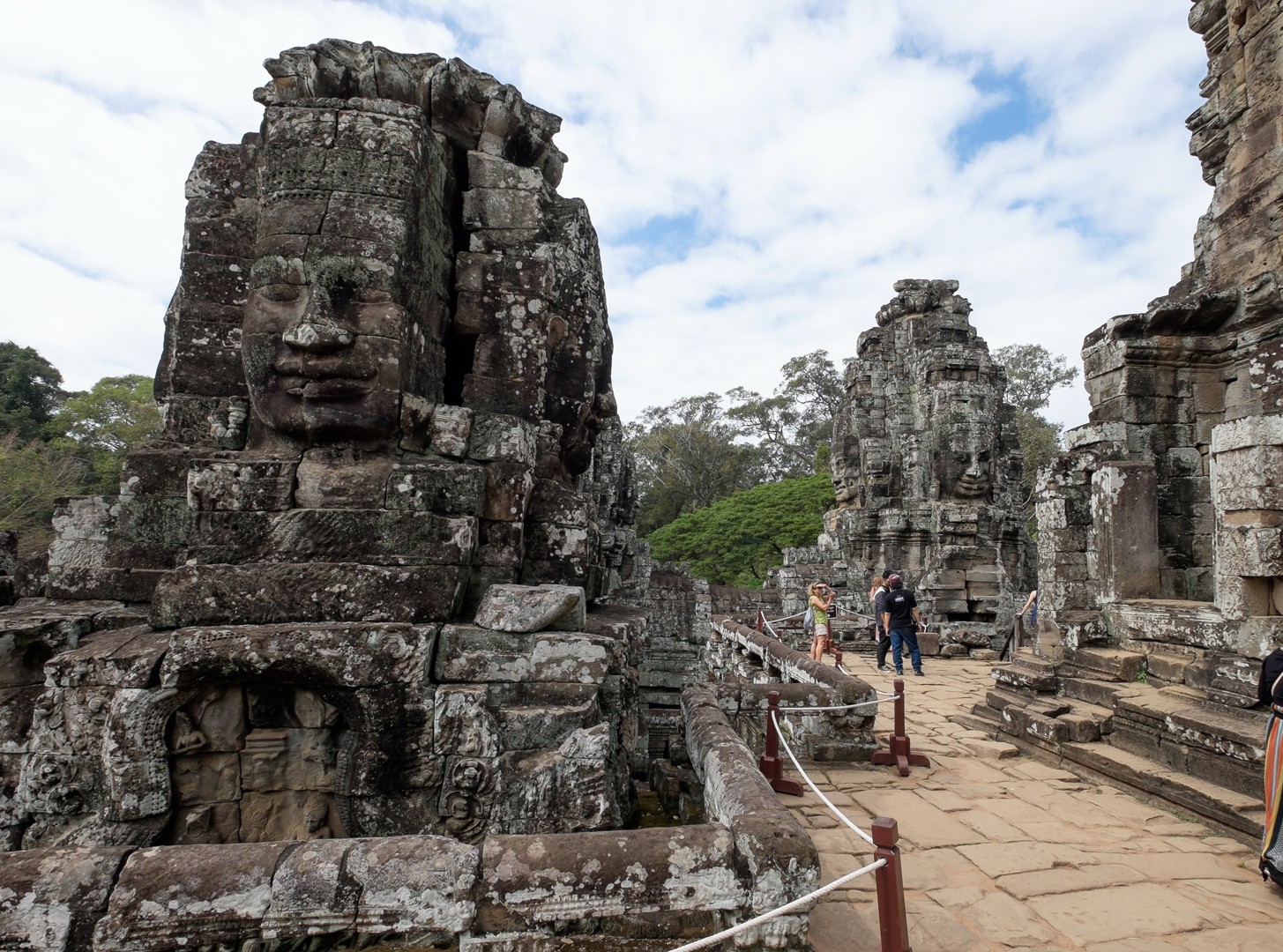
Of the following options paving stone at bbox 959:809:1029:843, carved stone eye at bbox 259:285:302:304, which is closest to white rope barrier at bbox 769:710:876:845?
paving stone at bbox 959:809:1029:843

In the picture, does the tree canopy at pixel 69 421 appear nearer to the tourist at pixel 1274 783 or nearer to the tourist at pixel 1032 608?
the tourist at pixel 1032 608

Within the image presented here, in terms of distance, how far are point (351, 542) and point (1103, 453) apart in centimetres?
700

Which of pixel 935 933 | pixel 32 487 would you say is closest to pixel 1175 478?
pixel 935 933

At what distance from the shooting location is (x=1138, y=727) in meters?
4.98

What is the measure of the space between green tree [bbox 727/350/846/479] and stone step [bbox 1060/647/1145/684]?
106 ft

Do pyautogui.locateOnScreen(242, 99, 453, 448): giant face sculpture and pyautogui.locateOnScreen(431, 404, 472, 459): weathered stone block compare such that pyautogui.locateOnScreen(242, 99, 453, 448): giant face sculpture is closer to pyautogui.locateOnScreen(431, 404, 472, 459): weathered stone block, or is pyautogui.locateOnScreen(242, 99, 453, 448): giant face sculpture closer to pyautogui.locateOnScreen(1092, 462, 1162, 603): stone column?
pyautogui.locateOnScreen(431, 404, 472, 459): weathered stone block

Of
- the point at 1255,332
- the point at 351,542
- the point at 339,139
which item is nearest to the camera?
the point at 351,542

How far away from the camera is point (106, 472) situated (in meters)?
25.3

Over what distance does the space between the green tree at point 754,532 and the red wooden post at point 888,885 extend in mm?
23550

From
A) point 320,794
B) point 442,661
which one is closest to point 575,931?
point 442,661

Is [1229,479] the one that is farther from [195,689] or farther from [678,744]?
[195,689]

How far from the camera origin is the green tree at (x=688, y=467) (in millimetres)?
36781

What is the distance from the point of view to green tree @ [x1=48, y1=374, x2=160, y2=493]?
84.2ft

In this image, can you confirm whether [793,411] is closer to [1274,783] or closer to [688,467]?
[688,467]
